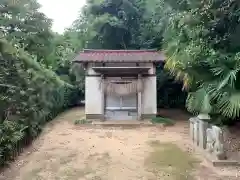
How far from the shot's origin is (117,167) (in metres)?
6.56

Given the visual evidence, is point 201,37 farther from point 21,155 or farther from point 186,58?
point 21,155

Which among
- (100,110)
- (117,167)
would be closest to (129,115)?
(100,110)

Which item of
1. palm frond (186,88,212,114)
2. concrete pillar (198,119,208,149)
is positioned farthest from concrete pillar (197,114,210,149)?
palm frond (186,88,212,114)

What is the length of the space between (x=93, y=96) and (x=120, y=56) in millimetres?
2481

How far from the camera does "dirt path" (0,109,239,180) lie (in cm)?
601

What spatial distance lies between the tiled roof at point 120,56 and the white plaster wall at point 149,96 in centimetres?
102

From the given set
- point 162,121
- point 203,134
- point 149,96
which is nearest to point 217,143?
point 203,134

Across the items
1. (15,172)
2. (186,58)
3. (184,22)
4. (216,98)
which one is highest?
(184,22)

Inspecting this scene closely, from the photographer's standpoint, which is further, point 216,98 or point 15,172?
point 216,98

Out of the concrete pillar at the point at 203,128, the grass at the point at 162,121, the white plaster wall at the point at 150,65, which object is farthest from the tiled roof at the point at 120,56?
the concrete pillar at the point at 203,128

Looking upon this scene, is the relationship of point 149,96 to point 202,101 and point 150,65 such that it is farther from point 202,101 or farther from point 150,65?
point 202,101

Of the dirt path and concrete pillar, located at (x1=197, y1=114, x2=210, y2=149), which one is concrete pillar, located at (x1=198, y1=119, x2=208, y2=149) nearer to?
concrete pillar, located at (x1=197, y1=114, x2=210, y2=149)

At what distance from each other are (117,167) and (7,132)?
2636 mm

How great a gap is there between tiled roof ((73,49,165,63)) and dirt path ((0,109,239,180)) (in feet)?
14.2
